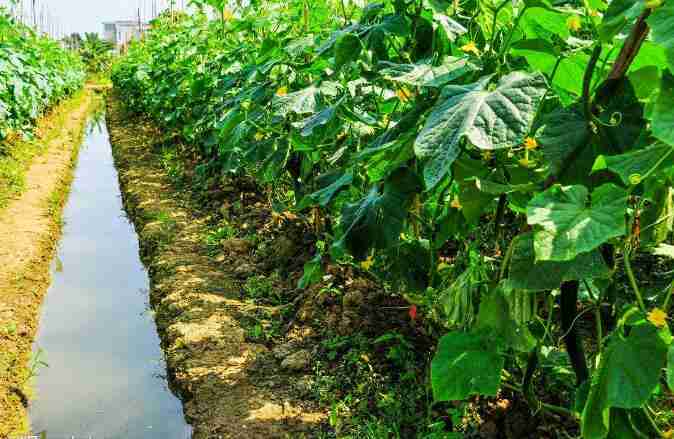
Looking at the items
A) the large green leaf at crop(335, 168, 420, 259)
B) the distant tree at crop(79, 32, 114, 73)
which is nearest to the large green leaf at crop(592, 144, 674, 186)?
the large green leaf at crop(335, 168, 420, 259)

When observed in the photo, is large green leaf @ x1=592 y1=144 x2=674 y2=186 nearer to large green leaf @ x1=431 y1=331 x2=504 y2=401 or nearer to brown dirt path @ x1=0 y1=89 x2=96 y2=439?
large green leaf @ x1=431 y1=331 x2=504 y2=401

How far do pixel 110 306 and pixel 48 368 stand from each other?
83 cm

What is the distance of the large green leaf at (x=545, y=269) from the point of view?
104 centimetres

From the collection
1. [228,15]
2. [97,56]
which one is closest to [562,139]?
[228,15]

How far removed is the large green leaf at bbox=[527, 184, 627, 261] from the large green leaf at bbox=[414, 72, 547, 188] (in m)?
0.11

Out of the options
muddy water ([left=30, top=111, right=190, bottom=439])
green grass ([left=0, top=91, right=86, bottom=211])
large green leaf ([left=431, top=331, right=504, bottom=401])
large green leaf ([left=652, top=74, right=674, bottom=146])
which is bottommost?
muddy water ([left=30, top=111, right=190, bottom=439])

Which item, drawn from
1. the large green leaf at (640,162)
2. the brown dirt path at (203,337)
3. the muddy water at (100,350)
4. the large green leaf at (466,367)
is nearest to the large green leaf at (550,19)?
the large green leaf at (640,162)

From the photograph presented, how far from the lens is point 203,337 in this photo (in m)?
3.02

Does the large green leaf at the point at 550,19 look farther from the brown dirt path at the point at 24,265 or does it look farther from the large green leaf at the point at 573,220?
the brown dirt path at the point at 24,265

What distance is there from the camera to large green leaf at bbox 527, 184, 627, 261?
893mm

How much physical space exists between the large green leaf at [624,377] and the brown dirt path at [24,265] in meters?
2.27

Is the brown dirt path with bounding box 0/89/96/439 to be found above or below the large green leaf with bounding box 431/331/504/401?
below

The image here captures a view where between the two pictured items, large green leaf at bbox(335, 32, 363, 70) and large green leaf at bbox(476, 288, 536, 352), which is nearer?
large green leaf at bbox(476, 288, 536, 352)

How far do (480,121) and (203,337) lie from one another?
7.34 feet
